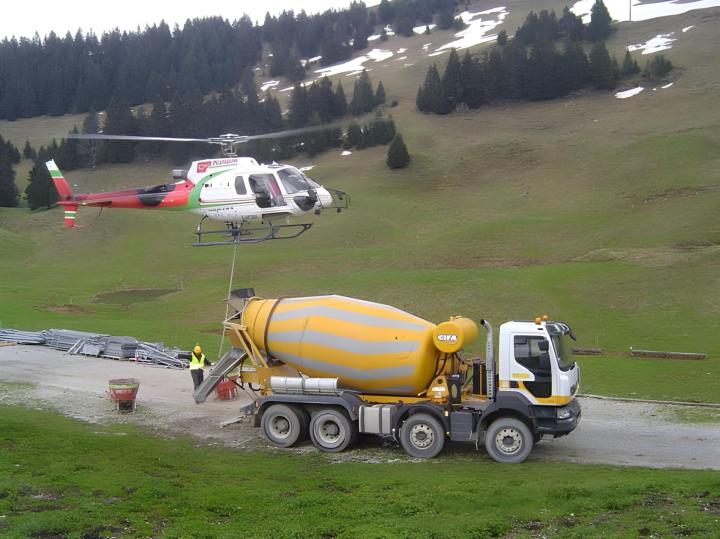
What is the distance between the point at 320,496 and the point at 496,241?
165 feet

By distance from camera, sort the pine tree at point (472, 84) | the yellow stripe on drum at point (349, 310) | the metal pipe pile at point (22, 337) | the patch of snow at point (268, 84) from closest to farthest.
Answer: the yellow stripe on drum at point (349, 310)
the metal pipe pile at point (22, 337)
the pine tree at point (472, 84)
the patch of snow at point (268, 84)

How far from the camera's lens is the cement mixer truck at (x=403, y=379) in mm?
17641

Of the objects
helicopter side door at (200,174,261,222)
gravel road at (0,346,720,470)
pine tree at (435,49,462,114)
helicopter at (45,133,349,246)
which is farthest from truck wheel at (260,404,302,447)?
pine tree at (435,49,462,114)

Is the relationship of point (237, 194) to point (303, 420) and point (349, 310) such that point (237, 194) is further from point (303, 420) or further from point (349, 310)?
point (303, 420)

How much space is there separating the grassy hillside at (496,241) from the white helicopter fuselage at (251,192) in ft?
42.7

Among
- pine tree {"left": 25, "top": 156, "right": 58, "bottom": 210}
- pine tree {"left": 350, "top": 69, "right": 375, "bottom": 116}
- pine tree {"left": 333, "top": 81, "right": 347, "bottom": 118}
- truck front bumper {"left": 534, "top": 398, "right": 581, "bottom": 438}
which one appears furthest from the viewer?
pine tree {"left": 333, "top": 81, "right": 347, "bottom": 118}

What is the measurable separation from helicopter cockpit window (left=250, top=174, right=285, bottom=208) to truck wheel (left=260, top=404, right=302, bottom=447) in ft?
25.4

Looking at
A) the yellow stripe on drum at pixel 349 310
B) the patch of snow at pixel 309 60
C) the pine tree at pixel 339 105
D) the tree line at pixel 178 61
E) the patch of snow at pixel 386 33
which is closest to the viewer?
the yellow stripe on drum at pixel 349 310

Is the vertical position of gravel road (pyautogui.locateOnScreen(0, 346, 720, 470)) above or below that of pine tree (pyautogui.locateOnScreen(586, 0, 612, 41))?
below

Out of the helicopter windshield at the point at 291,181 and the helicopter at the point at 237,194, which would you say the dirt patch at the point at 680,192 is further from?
the helicopter windshield at the point at 291,181

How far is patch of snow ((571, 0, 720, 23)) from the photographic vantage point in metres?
141

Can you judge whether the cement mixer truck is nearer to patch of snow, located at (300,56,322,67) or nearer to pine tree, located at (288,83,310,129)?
pine tree, located at (288,83,310,129)

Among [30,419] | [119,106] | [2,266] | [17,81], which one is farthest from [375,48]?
[30,419]

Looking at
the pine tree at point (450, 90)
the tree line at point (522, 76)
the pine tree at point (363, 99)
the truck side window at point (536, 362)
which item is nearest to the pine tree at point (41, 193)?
the pine tree at point (363, 99)
